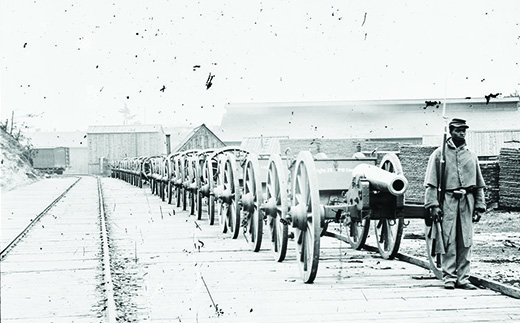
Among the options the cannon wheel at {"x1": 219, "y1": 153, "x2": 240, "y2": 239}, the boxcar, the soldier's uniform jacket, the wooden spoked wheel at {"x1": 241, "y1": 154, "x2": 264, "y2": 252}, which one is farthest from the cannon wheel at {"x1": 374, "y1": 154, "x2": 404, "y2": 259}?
the boxcar

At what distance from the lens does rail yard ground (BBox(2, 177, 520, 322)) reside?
602cm

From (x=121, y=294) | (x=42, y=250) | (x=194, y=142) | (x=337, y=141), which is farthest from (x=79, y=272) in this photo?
(x=194, y=142)

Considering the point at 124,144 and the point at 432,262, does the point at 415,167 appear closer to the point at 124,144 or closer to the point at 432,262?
the point at 432,262

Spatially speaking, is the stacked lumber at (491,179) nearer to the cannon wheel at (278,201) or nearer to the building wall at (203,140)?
the cannon wheel at (278,201)

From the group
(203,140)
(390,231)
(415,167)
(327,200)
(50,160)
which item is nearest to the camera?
(390,231)

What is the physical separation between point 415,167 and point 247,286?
32.9 ft

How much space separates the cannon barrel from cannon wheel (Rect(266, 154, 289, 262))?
1019 millimetres

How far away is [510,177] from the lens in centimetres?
1541

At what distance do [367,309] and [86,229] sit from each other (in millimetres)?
9234

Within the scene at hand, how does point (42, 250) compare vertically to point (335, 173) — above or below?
below

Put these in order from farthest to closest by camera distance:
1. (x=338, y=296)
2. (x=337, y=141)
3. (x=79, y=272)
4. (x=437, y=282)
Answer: (x=337, y=141)
(x=79, y=272)
(x=437, y=282)
(x=338, y=296)

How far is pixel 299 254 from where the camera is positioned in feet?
25.3

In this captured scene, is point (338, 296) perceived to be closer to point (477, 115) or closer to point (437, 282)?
point (437, 282)

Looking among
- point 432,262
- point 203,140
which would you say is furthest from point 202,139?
point 432,262
